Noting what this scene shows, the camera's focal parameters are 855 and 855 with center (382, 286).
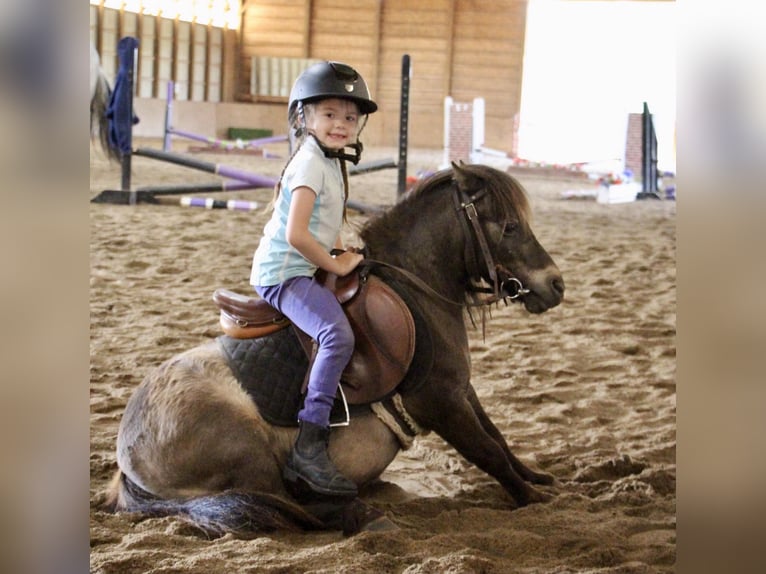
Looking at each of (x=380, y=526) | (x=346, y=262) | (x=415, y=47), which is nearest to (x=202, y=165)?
(x=415, y=47)

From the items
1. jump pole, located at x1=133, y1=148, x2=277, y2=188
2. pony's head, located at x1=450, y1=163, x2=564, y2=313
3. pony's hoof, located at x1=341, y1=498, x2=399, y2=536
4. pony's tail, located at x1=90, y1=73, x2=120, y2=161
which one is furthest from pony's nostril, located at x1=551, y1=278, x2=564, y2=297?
pony's tail, located at x1=90, y1=73, x2=120, y2=161

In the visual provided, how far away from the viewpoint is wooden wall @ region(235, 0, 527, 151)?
11.5 m

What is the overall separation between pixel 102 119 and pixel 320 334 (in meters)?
7.05

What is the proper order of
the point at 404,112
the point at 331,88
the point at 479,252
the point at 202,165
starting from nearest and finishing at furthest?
the point at 331,88
the point at 479,252
the point at 404,112
the point at 202,165

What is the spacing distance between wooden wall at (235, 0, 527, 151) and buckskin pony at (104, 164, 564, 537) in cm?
895

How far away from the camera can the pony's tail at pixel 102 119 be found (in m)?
8.51

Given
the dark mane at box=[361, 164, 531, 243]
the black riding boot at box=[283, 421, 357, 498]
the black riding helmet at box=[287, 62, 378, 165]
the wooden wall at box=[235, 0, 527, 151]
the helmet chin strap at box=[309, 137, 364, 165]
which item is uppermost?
the wooden wall at box=[235, 0, 527, 151]

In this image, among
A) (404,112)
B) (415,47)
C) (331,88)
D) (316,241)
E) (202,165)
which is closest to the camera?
(331,88)

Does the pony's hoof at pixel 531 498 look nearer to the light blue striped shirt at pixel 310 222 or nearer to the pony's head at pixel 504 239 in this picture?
the pony's head at pixel 504 239

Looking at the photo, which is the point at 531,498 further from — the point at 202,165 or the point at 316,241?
the point at 202,165

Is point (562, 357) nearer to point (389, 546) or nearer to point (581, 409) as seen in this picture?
point (581, 409)

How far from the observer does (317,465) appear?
2.23m

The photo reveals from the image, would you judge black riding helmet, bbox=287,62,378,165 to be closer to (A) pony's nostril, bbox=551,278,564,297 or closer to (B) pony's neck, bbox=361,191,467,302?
(B) pony's neck, bbox=361,191,467,302

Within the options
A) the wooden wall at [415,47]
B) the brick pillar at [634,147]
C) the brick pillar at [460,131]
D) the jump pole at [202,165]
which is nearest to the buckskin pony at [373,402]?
the jump pole at [202,165]
